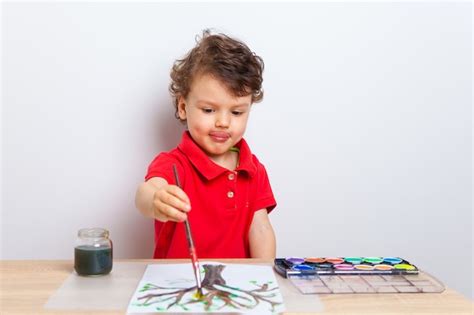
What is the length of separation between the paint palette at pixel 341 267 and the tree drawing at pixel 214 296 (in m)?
0.07

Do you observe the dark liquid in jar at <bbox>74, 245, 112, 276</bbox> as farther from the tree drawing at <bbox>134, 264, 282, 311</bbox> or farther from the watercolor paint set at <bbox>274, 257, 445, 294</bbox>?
the watercolor paint set at <bbox>274, 257, 445, 294</bbox>

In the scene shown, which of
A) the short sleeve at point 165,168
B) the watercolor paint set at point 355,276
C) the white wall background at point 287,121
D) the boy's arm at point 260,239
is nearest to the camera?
the watercolor paint set at point 355,276

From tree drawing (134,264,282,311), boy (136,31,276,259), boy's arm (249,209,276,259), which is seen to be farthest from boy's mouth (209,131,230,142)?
tree drawing (134,264,282,311)

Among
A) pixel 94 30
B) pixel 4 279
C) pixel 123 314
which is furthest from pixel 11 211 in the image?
pixel 123 314

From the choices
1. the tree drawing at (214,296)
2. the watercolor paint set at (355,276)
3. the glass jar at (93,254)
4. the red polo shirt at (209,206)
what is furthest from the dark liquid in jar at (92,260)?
the red polo shirt at (209,206)

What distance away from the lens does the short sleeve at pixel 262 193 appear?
5.14ft

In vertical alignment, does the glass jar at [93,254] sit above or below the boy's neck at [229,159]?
below

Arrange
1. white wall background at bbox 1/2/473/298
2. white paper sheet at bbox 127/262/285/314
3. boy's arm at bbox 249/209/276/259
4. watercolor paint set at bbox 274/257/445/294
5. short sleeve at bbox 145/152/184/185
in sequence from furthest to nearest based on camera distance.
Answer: white wall background at bbox 1/2/473/298 → boy's arm at bbox 249/209/276/259 → short sleeve at bbox 145/152/184/185 → watercolor paint set at bbox 274/257/445/294 → white paper sheet at bbox 127/262/285/314

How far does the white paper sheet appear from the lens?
2.90 feet

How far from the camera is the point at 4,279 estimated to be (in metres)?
1.05

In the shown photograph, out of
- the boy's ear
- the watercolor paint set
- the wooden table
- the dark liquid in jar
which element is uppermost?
the boy's ear

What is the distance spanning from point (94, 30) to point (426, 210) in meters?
1.08

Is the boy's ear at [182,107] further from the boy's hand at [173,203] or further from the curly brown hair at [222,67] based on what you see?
the boy's hand at [173,203]

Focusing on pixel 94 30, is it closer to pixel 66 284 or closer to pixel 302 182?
pixel 302 182
